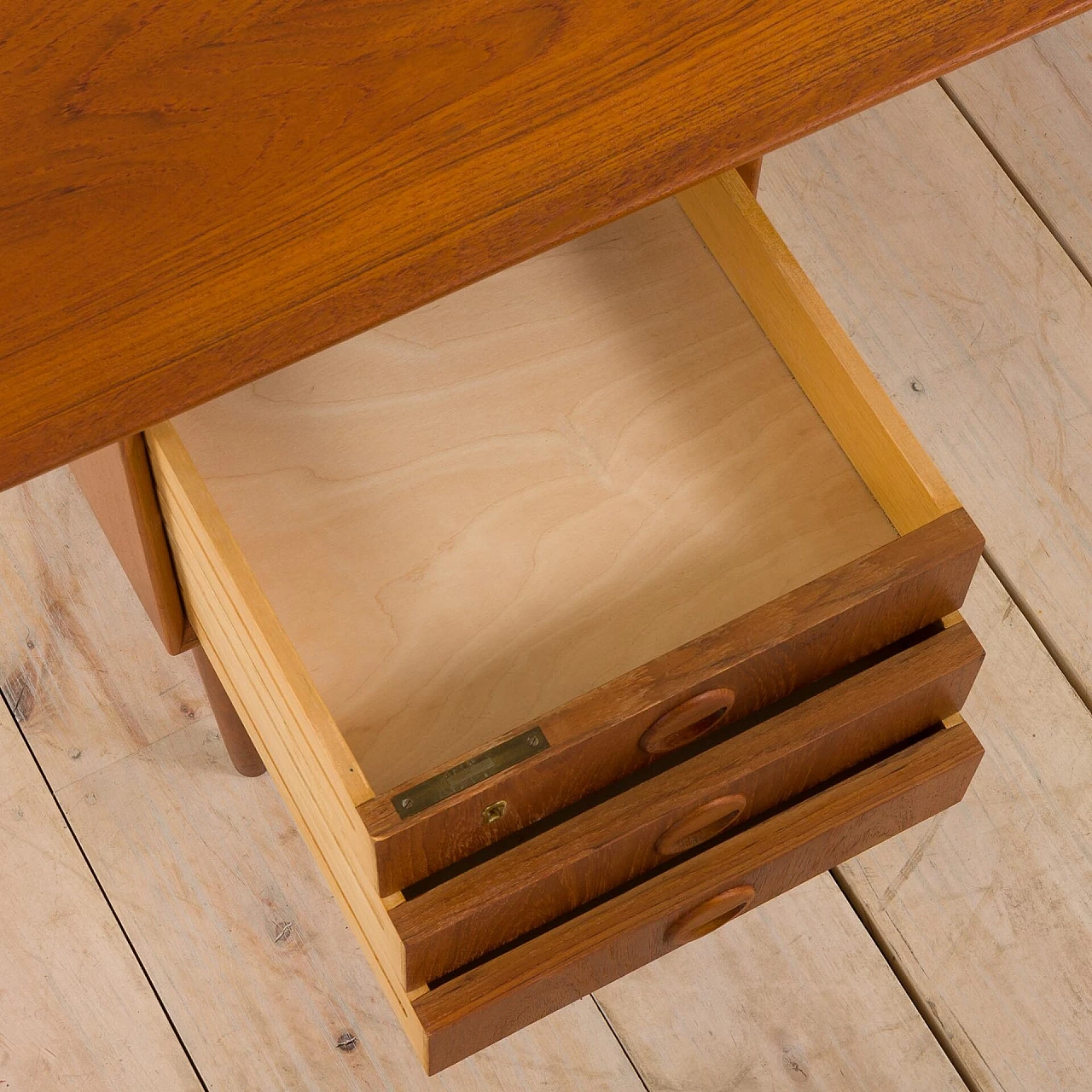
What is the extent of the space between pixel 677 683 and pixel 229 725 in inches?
17.8

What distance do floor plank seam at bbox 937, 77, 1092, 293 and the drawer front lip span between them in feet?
2.18

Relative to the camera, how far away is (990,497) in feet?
3.98

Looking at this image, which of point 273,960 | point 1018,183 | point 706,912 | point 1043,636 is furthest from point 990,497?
point 273,960

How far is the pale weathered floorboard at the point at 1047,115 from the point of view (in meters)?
1.32

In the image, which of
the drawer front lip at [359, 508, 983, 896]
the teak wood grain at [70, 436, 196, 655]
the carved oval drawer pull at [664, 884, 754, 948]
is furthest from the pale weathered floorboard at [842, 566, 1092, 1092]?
the teak wood grain at [70, 436, 196, 655]

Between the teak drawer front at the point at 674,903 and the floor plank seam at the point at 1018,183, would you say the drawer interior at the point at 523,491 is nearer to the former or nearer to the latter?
the teak drawer front at the point at 674,903

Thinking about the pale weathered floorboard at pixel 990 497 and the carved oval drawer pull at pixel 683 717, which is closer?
the carved oval drawer pull at pixel 683 717

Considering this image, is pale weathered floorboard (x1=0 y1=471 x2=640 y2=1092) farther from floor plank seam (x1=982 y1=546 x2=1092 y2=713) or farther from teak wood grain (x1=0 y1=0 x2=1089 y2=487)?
teak wood grain (x1=0 y1=0 x2=1089 y2=487)

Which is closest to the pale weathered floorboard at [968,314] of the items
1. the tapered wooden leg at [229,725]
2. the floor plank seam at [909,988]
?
the floor plank seam at [909,988]

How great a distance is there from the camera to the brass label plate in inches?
26.6

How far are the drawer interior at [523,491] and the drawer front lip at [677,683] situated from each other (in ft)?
0.32

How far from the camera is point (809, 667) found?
2.44 feet

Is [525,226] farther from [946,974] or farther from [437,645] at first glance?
[946,974]

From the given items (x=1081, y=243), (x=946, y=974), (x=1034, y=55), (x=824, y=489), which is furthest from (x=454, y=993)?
(x=1034, y=55)
